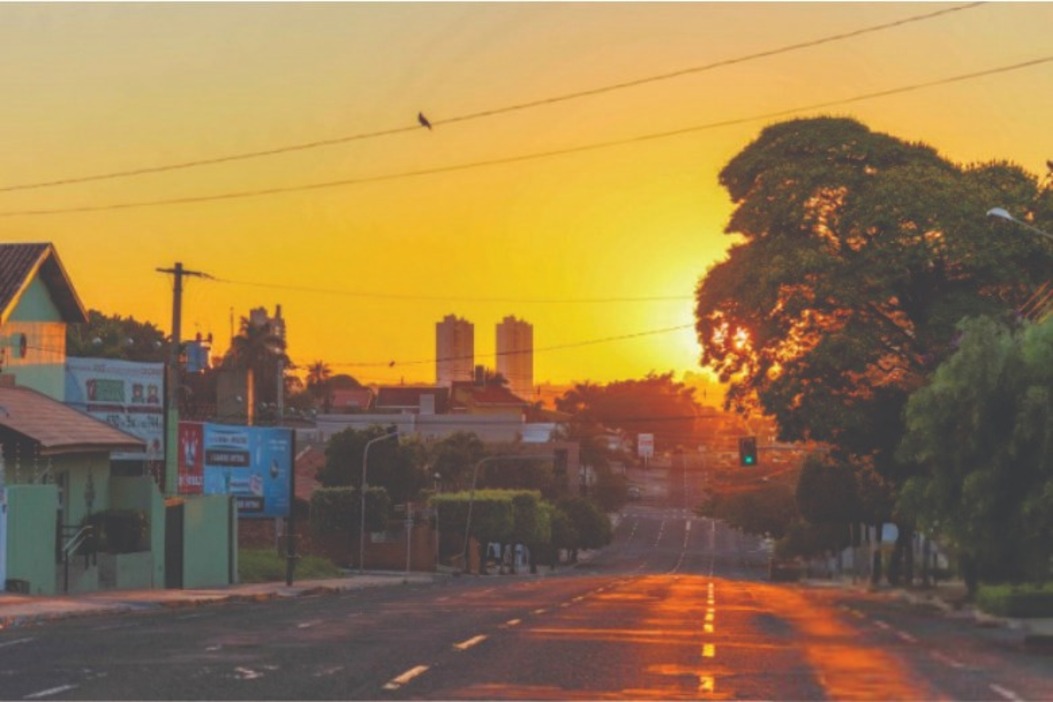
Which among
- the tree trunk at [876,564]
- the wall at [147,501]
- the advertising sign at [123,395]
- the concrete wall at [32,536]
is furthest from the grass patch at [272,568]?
the tree trunk at [876,564]

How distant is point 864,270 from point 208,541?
77.5 ft

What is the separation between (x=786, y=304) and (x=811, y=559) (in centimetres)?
7296

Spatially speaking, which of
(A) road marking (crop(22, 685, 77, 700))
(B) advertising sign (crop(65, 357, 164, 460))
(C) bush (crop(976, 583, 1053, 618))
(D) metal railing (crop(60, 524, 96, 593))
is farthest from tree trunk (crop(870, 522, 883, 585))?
(A) road marking (crop(22, 685, 77, 700))

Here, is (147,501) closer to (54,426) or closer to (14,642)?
(54,426)

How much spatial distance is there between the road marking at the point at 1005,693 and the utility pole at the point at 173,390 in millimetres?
35412

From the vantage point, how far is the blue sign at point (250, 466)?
69500mm

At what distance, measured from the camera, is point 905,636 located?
28.5m

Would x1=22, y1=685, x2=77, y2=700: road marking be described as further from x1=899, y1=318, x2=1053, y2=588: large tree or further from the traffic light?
the traffic light

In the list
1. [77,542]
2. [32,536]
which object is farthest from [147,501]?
[32,536]

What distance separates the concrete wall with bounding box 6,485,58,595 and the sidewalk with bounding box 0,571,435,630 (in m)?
0.97

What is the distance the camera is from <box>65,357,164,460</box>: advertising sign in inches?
2076

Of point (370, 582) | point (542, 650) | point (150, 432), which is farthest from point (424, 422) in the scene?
point (542, 650)

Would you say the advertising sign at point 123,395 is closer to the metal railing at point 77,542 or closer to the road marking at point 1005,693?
the metal railing at point 77,542

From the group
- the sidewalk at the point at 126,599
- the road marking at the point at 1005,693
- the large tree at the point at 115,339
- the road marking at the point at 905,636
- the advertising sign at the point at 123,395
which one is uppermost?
the large tree at the point at 115,339
